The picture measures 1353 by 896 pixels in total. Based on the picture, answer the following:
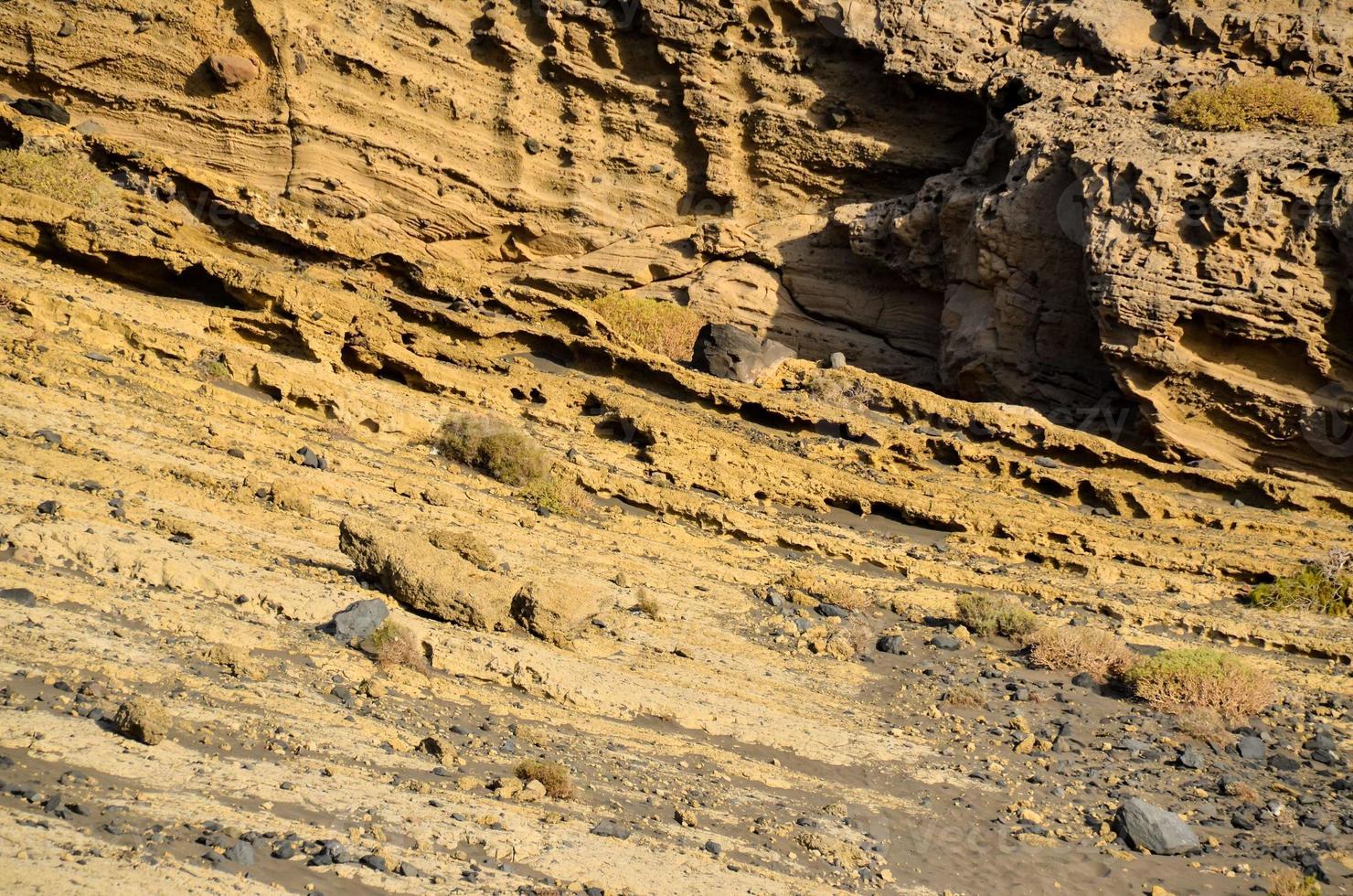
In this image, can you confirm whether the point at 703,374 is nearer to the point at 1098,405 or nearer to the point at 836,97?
the point at 1098,405

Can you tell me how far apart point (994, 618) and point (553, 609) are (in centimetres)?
525

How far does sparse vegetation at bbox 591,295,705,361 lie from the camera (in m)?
17.2

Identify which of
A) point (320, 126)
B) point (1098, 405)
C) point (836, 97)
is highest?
point (836, 97)

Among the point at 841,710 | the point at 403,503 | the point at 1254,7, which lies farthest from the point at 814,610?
the point at 1254,7

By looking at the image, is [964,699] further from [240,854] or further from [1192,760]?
[240,854]

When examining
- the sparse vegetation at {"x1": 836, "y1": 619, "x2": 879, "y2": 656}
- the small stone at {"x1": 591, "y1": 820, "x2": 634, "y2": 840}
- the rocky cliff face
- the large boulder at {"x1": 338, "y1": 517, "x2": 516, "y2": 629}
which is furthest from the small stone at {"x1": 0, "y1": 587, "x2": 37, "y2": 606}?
the rocky cliff face

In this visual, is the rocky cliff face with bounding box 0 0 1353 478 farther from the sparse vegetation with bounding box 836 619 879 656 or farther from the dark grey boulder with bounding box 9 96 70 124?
the sparse vegetation with bounding box 836 619 879 656

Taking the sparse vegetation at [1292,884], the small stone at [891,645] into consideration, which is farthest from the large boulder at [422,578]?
the sparse vegetation at [1292,884]

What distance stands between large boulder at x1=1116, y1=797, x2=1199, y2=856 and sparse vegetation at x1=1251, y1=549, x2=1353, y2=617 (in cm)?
561

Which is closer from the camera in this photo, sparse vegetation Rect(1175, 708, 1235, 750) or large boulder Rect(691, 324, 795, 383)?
sparse vegetation Rect(1175, 708, 1235, 750)

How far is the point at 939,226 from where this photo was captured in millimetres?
17578

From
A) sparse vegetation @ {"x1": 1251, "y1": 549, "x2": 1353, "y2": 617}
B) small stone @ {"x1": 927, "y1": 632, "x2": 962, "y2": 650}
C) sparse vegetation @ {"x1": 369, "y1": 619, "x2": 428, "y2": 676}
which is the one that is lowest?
sparse vegetation @ {"x1": 369, "y1": 619, "x2": 428, "y2": 676}

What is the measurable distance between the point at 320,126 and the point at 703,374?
7.49 m

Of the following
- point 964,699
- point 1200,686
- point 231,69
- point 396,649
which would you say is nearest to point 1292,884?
point 964,699
